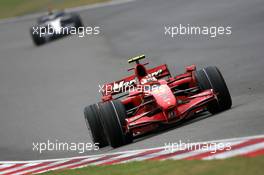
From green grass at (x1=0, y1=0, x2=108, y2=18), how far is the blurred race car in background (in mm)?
13654

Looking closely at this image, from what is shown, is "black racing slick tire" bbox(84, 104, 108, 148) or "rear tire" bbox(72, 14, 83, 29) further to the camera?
"rear tire" bbox(72, 14, 83, 29)

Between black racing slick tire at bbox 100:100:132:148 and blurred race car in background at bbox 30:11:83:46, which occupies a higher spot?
blurred race car in background at bbox 30:11:83:46

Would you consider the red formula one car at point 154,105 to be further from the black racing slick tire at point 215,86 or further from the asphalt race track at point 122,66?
the asphalt race track at point 122,66

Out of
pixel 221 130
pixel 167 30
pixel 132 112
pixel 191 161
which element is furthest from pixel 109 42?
pixel 191 161

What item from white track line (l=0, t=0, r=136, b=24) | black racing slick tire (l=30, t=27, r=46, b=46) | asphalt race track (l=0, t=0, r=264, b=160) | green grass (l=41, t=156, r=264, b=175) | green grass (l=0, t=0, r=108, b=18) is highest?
green grass (l=0, t=0, r=108, b=18)

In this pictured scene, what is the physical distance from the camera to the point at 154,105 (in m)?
13.6

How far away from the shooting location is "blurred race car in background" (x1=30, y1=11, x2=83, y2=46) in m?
33.3

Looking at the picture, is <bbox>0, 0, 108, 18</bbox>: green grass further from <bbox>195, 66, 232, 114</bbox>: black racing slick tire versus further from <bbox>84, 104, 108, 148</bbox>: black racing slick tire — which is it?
<bbox>195, 66, 232, 114</bbox>: black racing slick tire

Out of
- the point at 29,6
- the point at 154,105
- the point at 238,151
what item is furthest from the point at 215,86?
the point at 29,6

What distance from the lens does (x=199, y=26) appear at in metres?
26.9

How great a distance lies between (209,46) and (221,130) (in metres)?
11.5

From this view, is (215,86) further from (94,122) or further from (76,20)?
(76,20)

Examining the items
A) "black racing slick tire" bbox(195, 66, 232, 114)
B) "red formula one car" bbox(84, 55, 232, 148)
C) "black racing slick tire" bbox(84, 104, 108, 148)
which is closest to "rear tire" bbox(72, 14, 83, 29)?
"red formula one car" bbox(84, 55, 232, 148)

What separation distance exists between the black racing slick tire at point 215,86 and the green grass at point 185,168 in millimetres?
3054
